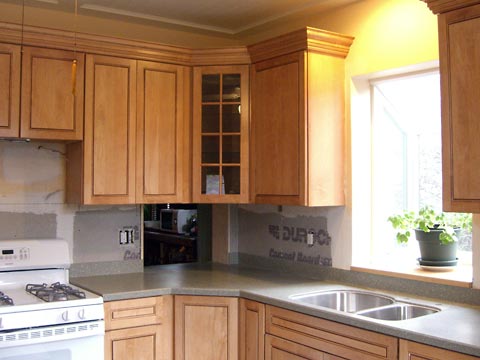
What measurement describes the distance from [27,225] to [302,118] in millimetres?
1773

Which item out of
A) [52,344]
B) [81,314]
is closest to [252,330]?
[81,314]

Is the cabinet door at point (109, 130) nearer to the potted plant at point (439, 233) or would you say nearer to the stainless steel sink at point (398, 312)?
the stainless steel sink at point (398, 312)

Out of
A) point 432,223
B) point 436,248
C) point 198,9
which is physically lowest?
point 436,248

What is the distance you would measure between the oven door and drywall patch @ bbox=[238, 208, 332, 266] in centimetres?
138

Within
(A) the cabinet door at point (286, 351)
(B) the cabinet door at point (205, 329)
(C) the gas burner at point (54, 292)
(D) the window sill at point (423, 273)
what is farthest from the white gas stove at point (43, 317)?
(D) the window sill at point (423, 273)

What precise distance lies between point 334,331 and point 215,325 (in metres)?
0.84

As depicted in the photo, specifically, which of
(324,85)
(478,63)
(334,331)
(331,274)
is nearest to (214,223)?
(331,274)

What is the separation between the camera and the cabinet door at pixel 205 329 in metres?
3.21

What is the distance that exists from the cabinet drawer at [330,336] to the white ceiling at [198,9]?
6.05 feet

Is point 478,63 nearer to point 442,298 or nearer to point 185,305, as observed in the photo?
point 442,298

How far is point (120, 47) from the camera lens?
345cm

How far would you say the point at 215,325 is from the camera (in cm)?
322

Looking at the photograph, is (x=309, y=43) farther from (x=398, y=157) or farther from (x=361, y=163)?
(x=398, y=157)

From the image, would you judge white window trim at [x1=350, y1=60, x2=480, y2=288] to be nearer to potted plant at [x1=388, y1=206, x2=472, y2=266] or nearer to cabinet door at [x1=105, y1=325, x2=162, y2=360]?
potted plant at [x1=388, y1=206, x2=472, y2=266]
